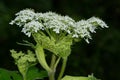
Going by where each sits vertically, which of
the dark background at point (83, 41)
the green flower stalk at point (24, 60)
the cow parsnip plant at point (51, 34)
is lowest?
the green flower stalk at point (24, 60)

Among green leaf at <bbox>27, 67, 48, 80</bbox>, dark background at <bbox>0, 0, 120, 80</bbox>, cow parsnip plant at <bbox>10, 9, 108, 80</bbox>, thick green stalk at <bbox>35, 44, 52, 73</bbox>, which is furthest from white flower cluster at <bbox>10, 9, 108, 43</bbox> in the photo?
dark background at <bbox>0, 0, 120, 80</bbox>

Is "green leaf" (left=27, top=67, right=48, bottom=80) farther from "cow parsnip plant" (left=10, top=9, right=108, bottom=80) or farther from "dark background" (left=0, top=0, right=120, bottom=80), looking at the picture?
"dark background" (left=0, top=0, right=120, bottom=80)

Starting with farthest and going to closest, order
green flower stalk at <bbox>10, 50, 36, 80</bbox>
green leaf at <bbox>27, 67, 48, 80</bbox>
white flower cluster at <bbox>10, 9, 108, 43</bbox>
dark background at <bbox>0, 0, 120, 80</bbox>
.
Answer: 1. dark background at <bbox>0, 0, 120, 80</bbox>
2. green leaf at <bbox>27, 67, 48, 80</bbox>
3. green flower stalk at <bbox>10, 50, 36, 80</bbox>
4. white flower cluster at <bbox>10, 9, 108, 43</bbox>

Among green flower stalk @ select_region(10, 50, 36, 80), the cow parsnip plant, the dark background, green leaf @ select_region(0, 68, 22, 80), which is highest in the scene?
the dark background

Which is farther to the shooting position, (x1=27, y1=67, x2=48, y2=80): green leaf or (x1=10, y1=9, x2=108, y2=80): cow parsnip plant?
(x1=27, y1=67, x2=48, y2=80): green leaf

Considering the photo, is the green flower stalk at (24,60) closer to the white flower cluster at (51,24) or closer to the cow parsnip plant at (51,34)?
the cow parsnip plant at (51,34)

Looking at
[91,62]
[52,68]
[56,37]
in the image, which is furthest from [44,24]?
[91,62]

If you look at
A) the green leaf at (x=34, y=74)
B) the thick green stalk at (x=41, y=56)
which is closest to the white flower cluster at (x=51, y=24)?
the thick green stalk at (x=41, y=56)

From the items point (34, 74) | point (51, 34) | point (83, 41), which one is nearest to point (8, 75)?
point (34, 74)

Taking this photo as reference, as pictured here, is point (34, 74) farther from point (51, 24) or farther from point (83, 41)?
point (83, 41)
